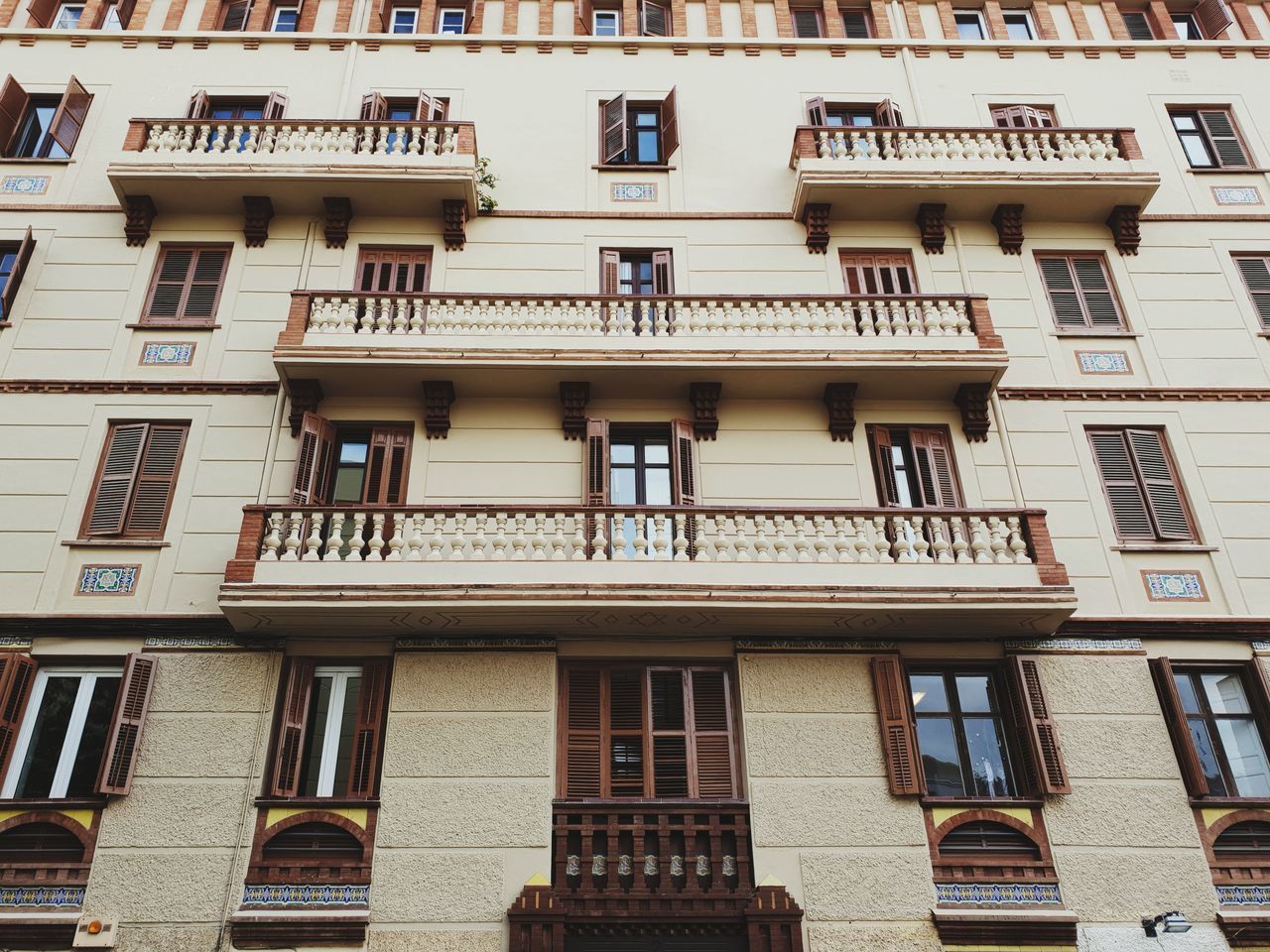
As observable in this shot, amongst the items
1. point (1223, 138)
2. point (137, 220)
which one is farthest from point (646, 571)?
point (1223, 138)

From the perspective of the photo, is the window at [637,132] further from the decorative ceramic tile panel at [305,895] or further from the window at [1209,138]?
the decorative ceramic tile panel at [305,895]

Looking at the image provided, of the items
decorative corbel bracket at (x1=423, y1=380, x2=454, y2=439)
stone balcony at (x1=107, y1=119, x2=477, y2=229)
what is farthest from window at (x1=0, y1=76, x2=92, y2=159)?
decorative corbel bracket at (x1=423, y1=380, x2=454, y2=439)

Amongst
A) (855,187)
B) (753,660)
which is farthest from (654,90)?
(753,660)

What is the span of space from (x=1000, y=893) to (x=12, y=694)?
11.9 meters

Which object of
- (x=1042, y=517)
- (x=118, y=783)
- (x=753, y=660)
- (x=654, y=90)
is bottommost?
(x=118, y=783)

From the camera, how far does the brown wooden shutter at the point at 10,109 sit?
52.2ft

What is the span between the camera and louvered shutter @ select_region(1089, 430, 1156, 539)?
510 inches

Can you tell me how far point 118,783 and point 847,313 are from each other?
37.4 ft

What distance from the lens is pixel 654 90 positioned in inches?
675

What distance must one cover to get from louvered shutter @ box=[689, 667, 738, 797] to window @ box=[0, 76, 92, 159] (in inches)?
551

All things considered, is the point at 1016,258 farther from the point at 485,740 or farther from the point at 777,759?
the point at 485,740

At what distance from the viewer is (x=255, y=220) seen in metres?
15.1

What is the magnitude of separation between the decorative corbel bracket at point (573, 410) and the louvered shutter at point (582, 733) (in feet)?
11.5

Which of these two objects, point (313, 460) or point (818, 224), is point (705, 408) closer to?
point (818, 224)
